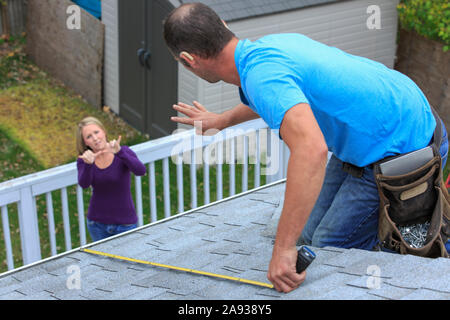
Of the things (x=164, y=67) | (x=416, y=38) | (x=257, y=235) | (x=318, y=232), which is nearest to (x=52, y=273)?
(x=257, y=235)

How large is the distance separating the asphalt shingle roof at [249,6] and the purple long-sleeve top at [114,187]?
440 cm

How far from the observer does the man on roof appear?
3.09 meters

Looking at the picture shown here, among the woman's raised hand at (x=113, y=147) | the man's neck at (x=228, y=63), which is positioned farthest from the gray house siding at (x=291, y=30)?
the man's neck at (x=228, y=63)

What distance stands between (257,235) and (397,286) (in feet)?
5.12

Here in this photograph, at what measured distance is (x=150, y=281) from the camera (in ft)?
13.1

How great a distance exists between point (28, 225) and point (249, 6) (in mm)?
5793

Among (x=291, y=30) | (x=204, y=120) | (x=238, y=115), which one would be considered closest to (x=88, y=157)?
(x=204, y=120)

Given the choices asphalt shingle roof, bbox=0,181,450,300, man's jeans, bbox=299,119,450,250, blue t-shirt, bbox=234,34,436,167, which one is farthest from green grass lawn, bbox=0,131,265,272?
blue t-shirt, bbox=234,34,436,167

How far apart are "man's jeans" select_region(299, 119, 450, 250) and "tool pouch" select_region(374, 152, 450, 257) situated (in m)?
0.10

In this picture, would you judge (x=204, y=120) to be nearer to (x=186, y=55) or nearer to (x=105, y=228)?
(x=186, y=55)

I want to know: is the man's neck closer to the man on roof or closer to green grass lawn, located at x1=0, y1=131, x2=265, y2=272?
the man on roof

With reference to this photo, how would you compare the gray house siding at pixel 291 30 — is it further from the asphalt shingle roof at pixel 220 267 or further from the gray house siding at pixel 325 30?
the asphalt shingle roof at pixel 220 267

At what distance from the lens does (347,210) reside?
154 inches

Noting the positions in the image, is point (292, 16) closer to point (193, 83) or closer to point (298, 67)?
point (193, 83)
